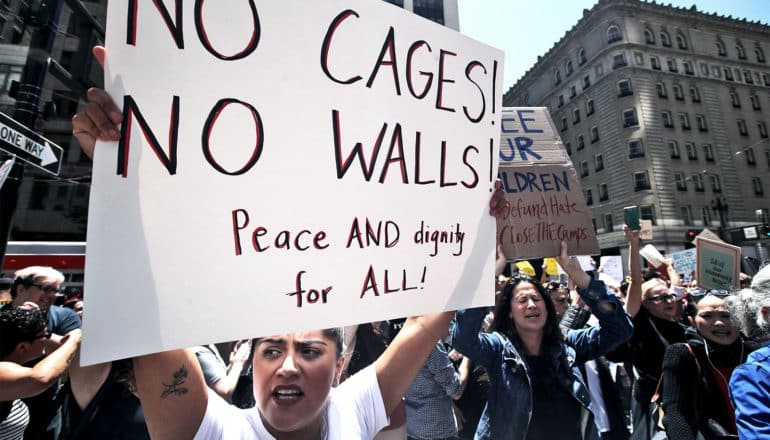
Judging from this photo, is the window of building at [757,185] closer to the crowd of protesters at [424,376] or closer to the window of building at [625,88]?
the window of building at [625,88]

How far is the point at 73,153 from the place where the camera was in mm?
17875

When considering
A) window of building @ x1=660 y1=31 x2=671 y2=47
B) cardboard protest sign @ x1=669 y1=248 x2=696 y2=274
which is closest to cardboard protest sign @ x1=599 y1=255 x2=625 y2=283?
cardboard protest sign @ x1=669 y1=248 x2=696 y2=274

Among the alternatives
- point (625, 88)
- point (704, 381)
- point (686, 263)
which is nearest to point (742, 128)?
point (625, 88)

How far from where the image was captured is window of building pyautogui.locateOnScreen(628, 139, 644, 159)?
2712 centimetres

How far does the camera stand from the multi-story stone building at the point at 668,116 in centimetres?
2712

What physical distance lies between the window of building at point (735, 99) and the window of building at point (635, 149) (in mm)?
11002

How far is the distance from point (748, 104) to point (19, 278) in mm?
43139

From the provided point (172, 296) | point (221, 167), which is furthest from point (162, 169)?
point (172, 296)

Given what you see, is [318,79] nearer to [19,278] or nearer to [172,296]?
[172,296]

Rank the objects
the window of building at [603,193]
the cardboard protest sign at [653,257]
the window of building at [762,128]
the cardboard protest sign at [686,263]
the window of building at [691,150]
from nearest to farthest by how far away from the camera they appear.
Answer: the cardboard protest sign at [653,257] → the cardboard protest sign at [686,263] → the window of building at [691,150] → the window of building at [603,193] → the window of building at [762,128]

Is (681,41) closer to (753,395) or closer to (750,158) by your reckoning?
(750,158)

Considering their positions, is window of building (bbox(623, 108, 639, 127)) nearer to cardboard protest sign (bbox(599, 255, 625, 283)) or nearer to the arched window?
the arched window

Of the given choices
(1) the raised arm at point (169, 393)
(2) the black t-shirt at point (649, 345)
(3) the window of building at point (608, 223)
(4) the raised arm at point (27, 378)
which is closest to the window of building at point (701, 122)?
(3) the window of building at point (608, 223)

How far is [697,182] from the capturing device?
27.9m
